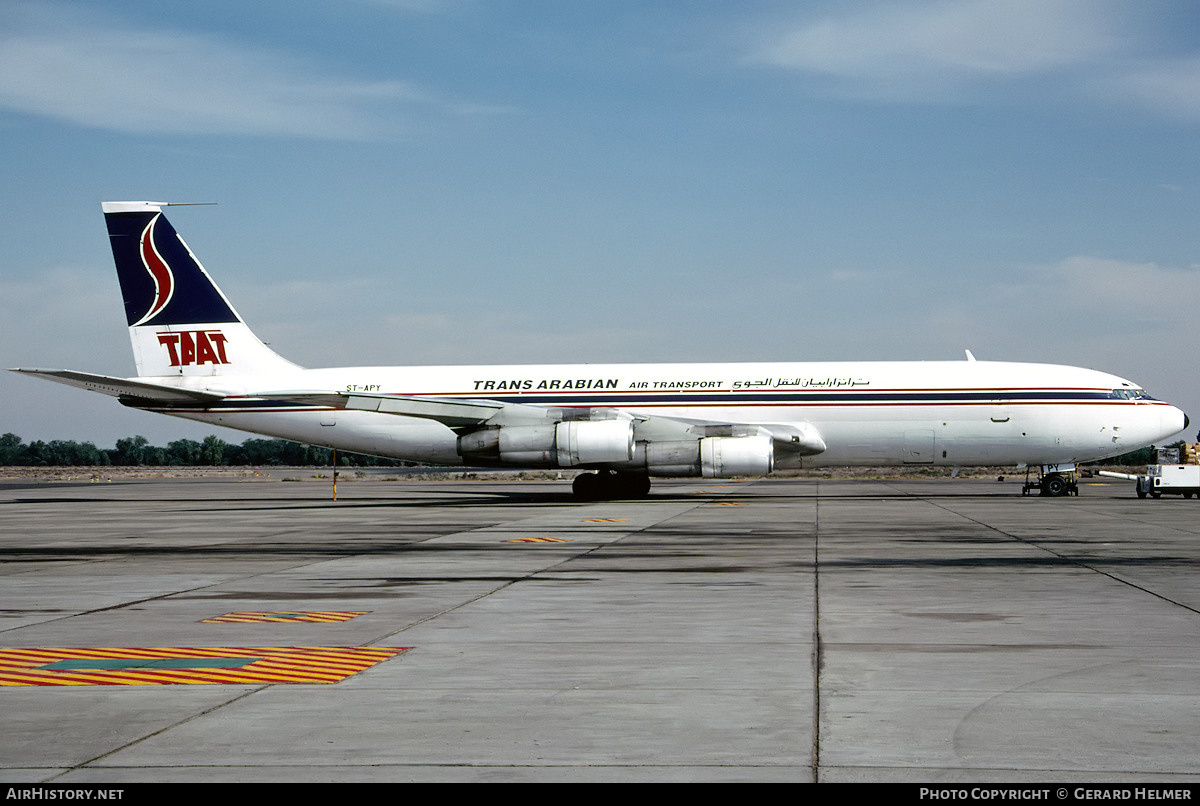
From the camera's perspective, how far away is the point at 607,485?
39062 millimetres

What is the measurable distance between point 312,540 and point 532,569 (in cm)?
765

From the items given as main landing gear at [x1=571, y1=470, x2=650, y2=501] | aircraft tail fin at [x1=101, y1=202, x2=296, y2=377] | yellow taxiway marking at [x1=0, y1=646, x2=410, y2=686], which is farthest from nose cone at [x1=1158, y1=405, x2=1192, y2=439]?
yellow taxiway marking at [x1=0, y1=646, x2=410, y2=686]

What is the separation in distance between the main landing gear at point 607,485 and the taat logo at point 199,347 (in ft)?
42.8

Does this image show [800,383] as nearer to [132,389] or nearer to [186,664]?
[132,389]

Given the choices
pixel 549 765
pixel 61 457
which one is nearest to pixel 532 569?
pixel 549 765

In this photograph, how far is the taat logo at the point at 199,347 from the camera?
40938 millimetres

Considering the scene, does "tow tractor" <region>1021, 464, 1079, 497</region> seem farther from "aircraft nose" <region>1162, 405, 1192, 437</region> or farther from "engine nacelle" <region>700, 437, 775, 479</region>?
"engine nacelle" <region>700, 437, 775, 479</region>

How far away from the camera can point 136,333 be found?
4134cm

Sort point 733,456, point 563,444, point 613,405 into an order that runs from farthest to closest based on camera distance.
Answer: point 613,405 < point 563,444 < point 733,456

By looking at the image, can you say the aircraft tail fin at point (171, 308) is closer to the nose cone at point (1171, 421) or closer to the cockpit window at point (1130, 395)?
the cockpit window at point (1130, 395)


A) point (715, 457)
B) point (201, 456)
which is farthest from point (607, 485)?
point (201, 456)

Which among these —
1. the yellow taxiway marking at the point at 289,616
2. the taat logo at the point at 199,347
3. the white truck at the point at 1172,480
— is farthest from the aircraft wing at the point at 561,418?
the yellow taxiway marking at the point at 289,616

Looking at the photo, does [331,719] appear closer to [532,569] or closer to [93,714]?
[93,714]

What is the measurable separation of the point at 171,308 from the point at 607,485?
53.3 feet
